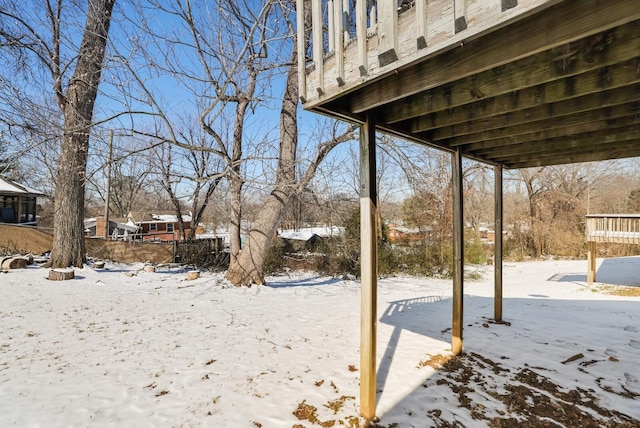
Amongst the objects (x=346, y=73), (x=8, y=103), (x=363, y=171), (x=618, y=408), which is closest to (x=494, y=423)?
(x=618, y=408)

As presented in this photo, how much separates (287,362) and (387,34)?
2.99 meters

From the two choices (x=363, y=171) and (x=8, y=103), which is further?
(x=8, y=103)

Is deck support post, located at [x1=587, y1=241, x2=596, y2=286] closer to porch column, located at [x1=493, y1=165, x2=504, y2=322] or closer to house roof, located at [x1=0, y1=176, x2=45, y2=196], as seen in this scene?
porch column, located at [x1=493, y1=165, x2=504, y2=322]

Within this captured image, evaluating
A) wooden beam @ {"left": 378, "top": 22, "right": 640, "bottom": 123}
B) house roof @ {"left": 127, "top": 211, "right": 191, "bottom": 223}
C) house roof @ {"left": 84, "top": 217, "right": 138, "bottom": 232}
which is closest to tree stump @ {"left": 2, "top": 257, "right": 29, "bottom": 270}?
wooden beam @ {"left": 378, "top": 22, "right": 640, "bottom": 123}

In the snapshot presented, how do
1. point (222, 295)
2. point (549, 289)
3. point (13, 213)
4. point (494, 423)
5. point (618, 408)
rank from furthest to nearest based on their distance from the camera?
1. point (13, 213)
2. point (549, 289)
3. point (222, 295)
4. point (618, 408)
5. point (494, 423)

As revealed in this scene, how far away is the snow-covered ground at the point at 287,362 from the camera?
2248 millimetres

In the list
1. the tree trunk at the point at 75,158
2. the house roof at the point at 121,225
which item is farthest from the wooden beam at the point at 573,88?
the house roof at the point at 121,225

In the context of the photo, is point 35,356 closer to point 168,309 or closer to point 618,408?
point 168,309

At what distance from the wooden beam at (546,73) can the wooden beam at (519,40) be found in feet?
1.18

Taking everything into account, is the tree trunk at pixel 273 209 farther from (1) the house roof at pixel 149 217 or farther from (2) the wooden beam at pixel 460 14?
(1) the house roof at pixel 149 217

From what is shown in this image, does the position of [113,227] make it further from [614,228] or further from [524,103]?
[614,228]

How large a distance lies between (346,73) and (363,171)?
0.72 metres

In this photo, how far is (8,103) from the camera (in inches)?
249

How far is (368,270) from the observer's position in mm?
2170
